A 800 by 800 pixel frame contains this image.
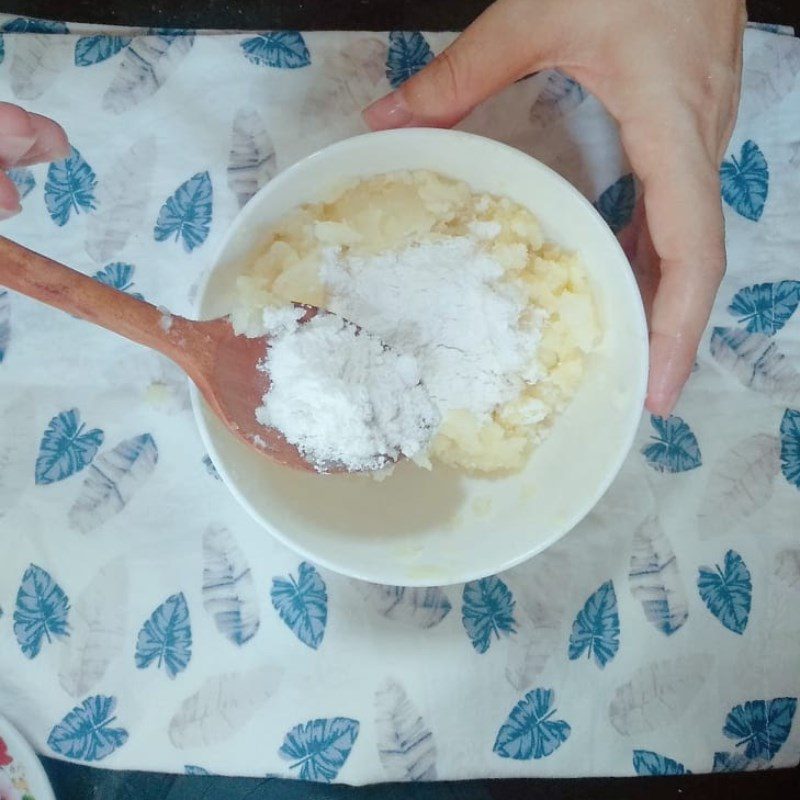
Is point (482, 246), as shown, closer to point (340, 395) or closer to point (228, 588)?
point (340, 395)

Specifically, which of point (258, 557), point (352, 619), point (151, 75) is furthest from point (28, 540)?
Answer: point (151, 75)

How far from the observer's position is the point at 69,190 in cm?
95

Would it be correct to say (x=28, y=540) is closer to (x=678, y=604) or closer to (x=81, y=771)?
(x=81, y=771)

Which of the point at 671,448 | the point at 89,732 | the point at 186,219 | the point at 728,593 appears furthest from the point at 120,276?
the point at 728,593

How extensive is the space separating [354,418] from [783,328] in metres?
0.54

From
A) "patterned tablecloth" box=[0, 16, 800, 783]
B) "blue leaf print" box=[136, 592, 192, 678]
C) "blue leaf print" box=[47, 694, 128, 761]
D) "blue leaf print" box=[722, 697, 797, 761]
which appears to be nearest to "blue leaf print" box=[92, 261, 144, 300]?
"patterned tablecloth" box=[0, 16, 800, 783]

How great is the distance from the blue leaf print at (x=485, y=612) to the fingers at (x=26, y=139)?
1.95ft

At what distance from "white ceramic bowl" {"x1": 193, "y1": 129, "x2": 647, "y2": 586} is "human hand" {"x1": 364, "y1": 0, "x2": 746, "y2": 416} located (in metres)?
0.07

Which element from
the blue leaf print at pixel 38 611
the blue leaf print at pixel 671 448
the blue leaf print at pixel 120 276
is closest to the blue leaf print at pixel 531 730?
the blue leaf print at pixel 671 448

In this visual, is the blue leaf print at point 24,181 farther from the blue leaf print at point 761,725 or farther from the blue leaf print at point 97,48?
the blue leaf print at point 761,725

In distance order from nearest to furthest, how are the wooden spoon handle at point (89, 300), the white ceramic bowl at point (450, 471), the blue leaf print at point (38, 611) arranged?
the wooden spoon handle at point (89, 300) → the white ceramic bowl at point (450, 471) → the blue leaf print at point (38, 611)

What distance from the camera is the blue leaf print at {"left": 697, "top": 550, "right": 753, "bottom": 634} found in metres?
0.96

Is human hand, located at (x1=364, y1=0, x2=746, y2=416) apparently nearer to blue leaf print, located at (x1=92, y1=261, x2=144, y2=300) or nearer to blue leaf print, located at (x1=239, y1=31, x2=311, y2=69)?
blue leaf print, located at (x1=239, y1=31, x2=311, y2=69)

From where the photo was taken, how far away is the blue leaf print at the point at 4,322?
0.95 metres
